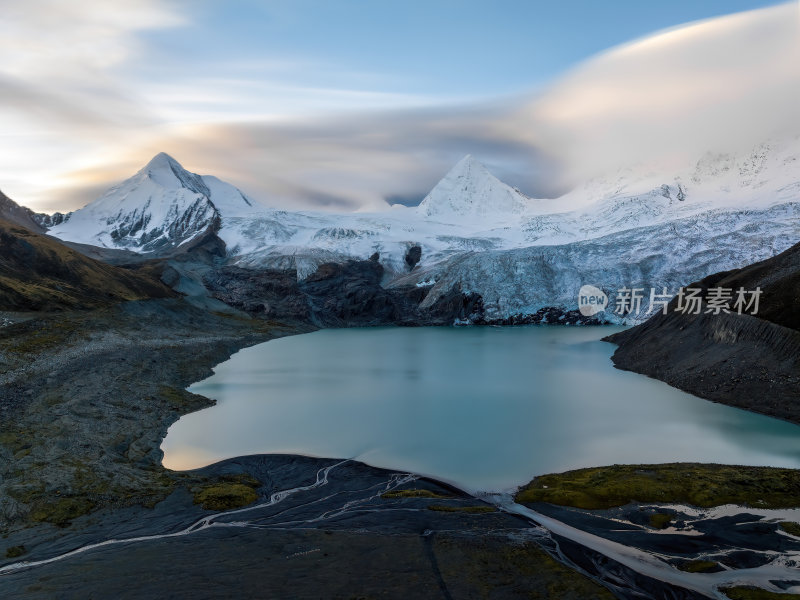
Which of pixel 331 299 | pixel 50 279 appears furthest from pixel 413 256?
pixel 50 279

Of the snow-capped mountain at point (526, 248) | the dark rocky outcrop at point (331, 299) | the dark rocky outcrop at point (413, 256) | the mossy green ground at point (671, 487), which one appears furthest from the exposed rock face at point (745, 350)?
the dark rocky outcrop at point (413, 256)

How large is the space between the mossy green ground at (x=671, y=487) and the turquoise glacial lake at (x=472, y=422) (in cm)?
145

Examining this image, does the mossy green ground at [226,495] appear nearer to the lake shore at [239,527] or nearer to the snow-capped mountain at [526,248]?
the lake shore at [239,527]

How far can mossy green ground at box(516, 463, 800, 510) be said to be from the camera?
13117 mm

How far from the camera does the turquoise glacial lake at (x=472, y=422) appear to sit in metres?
17.7

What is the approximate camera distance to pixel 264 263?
136 meters

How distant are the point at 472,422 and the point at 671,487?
9830 mm

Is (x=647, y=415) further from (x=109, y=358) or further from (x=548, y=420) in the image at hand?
(x=109, y=358)

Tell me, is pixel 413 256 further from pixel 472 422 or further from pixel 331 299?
pixel 472 422

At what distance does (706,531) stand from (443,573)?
6430 millimetres

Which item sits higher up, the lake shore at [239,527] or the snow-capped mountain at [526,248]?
the snow-capped mountain at [526,248]

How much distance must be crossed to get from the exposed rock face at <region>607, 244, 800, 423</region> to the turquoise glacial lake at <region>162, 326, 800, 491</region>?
3.94 ft

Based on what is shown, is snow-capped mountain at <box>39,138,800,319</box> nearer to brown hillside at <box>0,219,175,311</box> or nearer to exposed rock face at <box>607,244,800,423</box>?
exposed rock face at <box>607,244,800,423</box>

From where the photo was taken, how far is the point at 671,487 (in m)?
13.9
